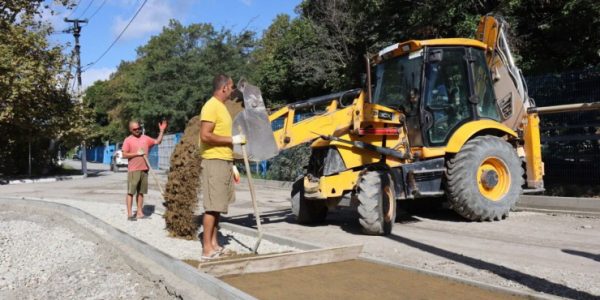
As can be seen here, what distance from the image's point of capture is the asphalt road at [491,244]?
17.6ft

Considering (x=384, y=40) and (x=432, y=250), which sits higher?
(x=384, y=40)

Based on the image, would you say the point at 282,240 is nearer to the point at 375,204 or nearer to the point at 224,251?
the point at 224,251

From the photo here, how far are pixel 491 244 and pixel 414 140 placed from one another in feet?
7.43

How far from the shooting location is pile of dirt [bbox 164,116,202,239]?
786 cm

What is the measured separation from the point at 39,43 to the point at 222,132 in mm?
22505

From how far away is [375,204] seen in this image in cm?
787

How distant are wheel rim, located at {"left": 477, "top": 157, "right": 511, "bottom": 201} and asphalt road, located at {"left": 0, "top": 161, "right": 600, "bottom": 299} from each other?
496 mm

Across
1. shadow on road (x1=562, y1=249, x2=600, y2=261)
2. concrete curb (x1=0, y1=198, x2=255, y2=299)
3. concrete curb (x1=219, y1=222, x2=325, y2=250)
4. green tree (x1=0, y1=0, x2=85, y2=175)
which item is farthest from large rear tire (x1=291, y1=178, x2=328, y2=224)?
green tree (x1=0, y1=0, x2=85, y2=175)

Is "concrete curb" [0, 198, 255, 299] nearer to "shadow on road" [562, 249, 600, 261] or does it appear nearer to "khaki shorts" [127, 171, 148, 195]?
"khaki shorts" [127, 171, 148, 195]

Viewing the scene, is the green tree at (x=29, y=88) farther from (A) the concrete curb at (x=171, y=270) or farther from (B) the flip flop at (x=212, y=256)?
(B) the flip flop at (x=212, y=256)

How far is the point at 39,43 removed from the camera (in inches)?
1003

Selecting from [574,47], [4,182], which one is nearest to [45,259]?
[574,47]

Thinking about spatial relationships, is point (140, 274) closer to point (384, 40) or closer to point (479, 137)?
point (479, 137)

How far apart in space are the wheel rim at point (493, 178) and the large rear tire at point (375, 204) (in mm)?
1866
